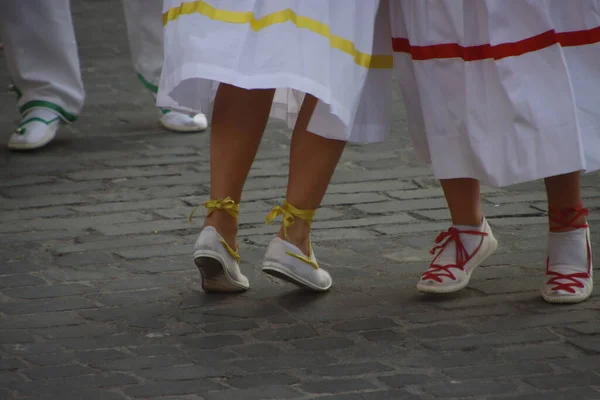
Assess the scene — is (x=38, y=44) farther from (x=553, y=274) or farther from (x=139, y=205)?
(x=553, y=274)

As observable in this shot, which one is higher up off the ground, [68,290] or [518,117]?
[518,117]

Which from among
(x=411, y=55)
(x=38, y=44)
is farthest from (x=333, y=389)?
(x=38, y=44)

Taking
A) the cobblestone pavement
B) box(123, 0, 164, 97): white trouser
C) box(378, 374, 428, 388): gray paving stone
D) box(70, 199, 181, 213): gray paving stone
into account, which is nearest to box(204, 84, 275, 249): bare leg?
the cobblestone pavement

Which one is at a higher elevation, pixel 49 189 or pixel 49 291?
pixel 49 189

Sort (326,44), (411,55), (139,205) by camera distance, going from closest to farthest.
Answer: (326,44)
(411,55)
(139,205)

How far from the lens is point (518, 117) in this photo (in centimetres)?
283

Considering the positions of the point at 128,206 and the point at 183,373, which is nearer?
the point at 183,373

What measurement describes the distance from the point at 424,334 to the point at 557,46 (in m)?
0.78

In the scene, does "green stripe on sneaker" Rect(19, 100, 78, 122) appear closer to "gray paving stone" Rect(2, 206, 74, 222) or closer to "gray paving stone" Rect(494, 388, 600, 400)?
"gray paving stone" Rect(2, 206, 74, 222)

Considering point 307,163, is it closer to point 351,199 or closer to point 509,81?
point 509,81

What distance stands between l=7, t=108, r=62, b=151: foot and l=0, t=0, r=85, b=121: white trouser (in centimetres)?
6

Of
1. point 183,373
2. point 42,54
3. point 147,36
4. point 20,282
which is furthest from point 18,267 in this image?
point 147,36

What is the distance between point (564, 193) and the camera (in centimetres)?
310

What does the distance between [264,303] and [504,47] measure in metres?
0.94
